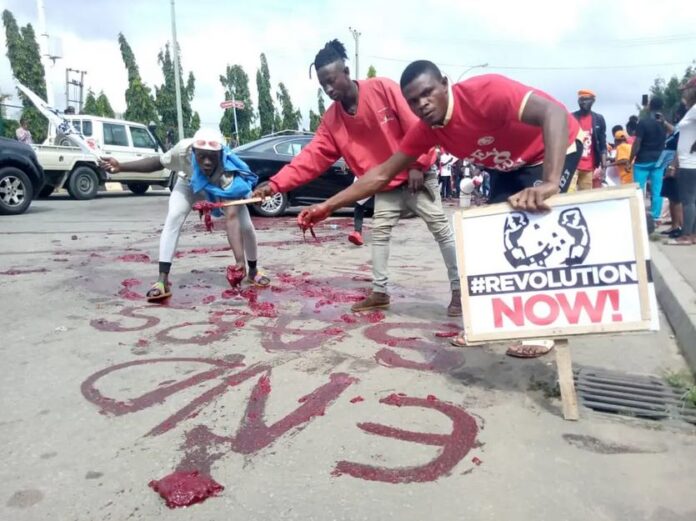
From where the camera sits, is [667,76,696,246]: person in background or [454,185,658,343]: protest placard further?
[667,76,696,246]: person in background

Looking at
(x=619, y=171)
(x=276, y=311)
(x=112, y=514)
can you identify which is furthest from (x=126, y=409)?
(x=619, y=171)

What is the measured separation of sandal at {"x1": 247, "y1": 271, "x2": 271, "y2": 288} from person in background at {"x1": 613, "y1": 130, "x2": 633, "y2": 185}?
757 cm

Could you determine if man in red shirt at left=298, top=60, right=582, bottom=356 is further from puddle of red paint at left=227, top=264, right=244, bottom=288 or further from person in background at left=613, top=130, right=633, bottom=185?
person in background at left=613, top=130, right=633, bottom=185

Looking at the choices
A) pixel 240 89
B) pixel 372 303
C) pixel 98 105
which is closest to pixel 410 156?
pixel 372 303

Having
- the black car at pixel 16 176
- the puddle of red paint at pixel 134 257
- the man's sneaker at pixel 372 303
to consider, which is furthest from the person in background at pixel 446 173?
the man's sneaker at pixel 372 303

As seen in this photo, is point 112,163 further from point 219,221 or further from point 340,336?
point 219,221

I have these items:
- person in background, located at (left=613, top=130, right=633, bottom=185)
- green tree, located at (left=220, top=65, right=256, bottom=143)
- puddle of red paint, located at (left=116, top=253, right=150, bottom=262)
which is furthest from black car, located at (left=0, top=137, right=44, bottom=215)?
green tree, located at (left=220, top=65, right=256, bottom=143)

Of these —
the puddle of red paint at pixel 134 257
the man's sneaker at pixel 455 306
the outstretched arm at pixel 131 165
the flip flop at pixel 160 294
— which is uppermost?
the outstretched arm at pixel 131 165

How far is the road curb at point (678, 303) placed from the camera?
3633mm

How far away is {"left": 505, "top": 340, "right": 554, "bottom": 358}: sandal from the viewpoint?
3500 mm

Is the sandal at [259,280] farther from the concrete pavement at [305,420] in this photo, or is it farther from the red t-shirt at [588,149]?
the red t-shirt at [588,149]

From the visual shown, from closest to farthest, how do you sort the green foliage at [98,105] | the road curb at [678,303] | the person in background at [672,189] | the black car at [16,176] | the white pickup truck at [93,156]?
the road curb at [678,303]
the person in background at [672,189]
the black car at [16,176]
the white pickup truck at [93,156]
the green foliage at [98,105]

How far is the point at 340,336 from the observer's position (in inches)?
155

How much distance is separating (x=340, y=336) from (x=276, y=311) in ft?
2.66
